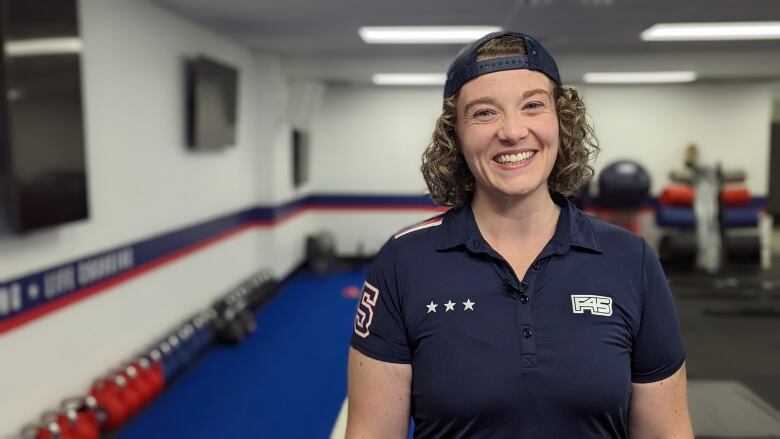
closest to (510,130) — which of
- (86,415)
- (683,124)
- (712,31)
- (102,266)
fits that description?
(86,415)

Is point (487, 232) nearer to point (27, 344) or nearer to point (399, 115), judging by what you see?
point (27, 344)

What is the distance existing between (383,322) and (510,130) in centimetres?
37

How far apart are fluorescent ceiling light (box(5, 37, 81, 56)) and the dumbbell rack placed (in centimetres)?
152

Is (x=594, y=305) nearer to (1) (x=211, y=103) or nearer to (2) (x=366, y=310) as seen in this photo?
(2) (x=366, y=310)

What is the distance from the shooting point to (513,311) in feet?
3.33

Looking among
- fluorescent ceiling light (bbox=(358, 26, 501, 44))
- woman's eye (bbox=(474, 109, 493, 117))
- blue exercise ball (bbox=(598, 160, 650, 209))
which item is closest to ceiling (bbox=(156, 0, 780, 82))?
fluorescent ceiling light (bbox=(358, 26, 501, 44))

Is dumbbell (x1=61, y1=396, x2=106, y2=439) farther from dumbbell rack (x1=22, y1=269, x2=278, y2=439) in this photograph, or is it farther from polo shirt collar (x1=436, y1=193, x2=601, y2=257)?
polo shirt collar (x1=436, y1=193, x2=601, y2=257)

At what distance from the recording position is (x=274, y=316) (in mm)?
5508

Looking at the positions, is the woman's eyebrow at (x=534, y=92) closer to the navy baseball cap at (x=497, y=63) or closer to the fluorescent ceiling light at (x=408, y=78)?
the navy baseball cap at (x=497, y=63)

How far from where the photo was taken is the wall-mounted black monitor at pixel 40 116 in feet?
7.81

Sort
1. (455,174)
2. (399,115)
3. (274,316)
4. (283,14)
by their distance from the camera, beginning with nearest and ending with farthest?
(455,174) < (283,14) < (274,316) < (399,115)

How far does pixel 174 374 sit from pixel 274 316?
1630 mm

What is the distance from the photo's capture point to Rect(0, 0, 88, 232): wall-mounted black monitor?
2381 mm

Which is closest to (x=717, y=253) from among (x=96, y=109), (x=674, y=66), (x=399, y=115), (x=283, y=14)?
(x=674, y=66)
